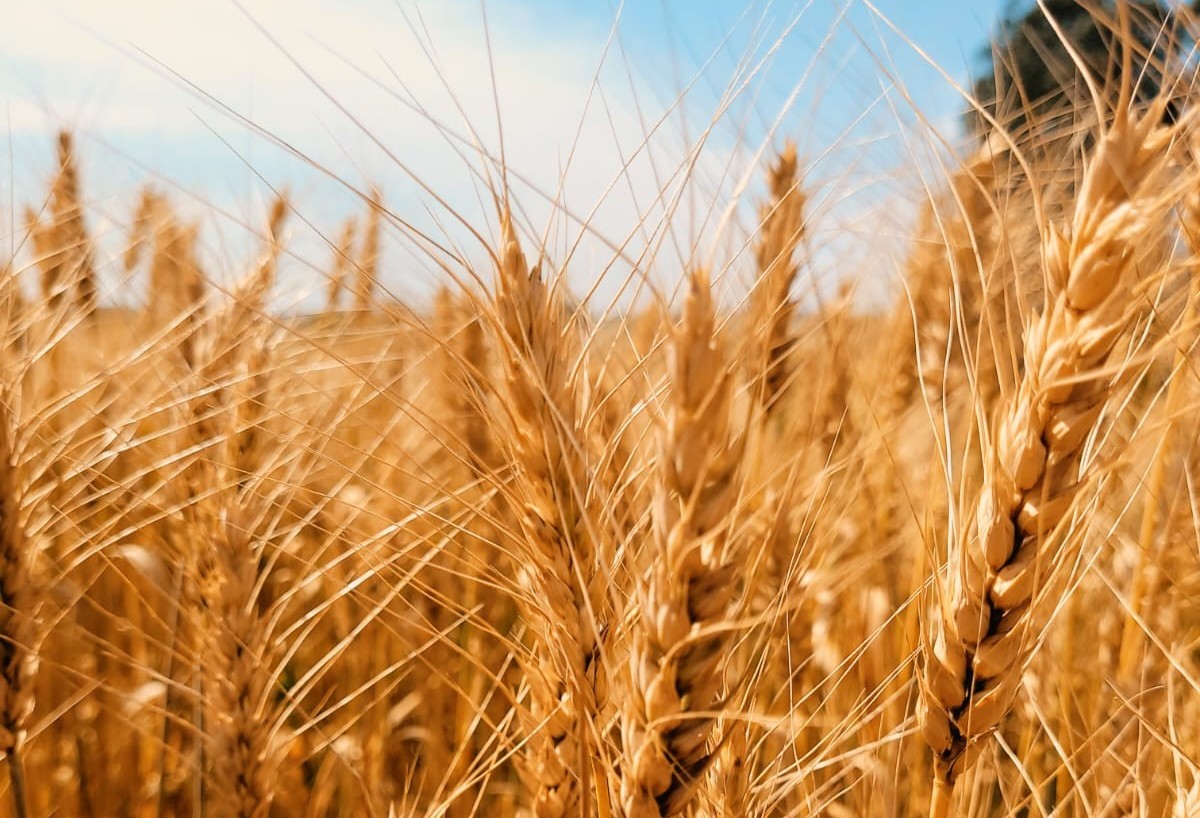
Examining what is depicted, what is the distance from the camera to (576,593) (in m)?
0.92

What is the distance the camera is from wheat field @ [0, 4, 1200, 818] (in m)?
0.80

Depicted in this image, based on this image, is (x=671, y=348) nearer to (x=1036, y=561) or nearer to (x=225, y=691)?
(x=1036, y=561)

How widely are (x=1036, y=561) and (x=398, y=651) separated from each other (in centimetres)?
197

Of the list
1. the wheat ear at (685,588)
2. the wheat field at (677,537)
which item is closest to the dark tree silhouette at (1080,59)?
the wheat field at (677,537)

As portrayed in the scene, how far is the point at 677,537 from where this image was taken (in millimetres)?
735

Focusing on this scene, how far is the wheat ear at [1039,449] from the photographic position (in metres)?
0.77

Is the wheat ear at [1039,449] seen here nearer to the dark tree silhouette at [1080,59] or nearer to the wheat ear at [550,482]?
the dark tree silhouette at [1080,59]

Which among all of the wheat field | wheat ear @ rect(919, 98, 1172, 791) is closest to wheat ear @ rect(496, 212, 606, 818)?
the wheat field

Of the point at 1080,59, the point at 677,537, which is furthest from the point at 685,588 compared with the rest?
the point at 1080,59

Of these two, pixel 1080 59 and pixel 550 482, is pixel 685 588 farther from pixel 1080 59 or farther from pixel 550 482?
pixel 1080 59

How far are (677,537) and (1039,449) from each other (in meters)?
0.37

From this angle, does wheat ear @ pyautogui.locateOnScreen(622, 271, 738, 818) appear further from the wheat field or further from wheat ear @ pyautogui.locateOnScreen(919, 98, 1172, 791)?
wheat ear @ pyautogui.locateOnScreen(919, 98, 1172, 791)

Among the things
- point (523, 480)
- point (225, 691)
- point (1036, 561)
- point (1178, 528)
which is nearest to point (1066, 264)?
point (1036, 561)

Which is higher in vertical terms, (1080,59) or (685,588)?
(1080,59)
